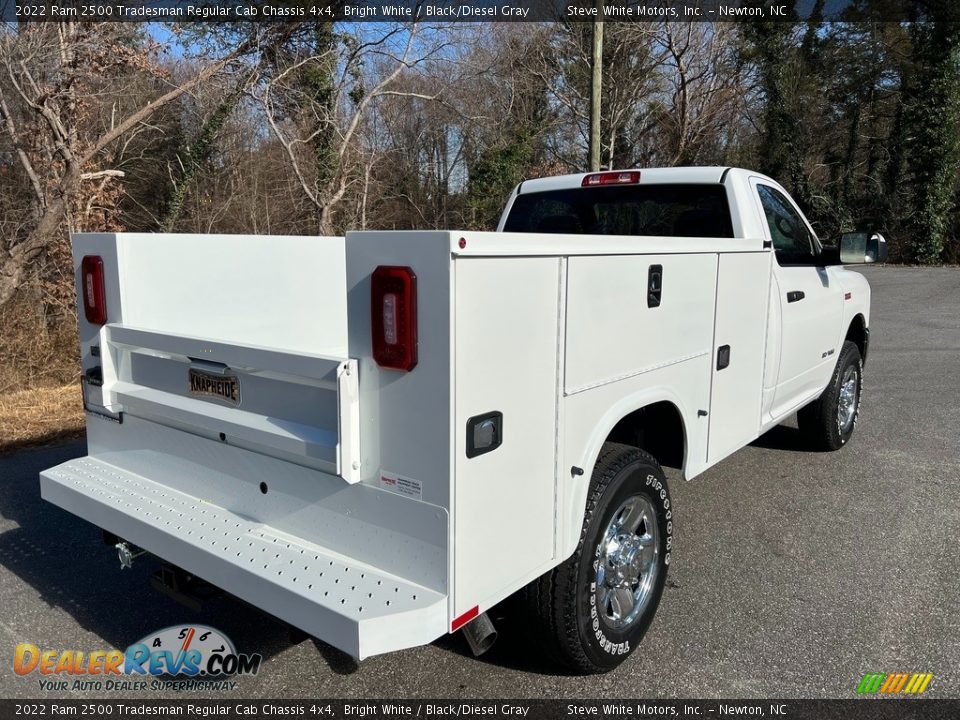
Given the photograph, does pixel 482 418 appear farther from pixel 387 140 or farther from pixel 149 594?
pixel 387 140

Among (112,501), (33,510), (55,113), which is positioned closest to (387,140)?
(55,113)

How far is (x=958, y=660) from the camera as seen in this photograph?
129 inches

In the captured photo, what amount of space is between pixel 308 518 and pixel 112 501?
0.96 metres

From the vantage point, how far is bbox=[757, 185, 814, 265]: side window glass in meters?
4.79

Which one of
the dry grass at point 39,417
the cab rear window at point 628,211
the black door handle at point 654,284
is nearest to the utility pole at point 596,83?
the cab rear window at point 628,211

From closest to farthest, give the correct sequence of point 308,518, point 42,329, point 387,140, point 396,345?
point 396,345 → point 308,518 → point 42,329 → point 387,140

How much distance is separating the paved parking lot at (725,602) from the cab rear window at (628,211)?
1.80 m

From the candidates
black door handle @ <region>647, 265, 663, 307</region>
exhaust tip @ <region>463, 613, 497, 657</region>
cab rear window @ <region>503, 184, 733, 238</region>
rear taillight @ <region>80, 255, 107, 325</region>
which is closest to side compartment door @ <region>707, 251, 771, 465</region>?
cab rear window @ <region>503, 184, 733, 238</region>

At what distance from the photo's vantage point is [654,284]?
3172 millimetres

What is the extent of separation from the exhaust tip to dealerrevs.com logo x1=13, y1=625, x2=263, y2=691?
1125mm

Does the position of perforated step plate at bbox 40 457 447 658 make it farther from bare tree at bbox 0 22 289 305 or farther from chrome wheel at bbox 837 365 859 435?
bare tree at bbox 0 22 289 305

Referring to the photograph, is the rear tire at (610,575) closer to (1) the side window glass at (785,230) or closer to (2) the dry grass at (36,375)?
(1) the side window glass at (785,230)

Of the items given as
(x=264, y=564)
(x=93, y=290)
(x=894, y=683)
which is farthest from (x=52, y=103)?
(x=894, y=683)

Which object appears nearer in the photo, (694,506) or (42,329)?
(694,506)
